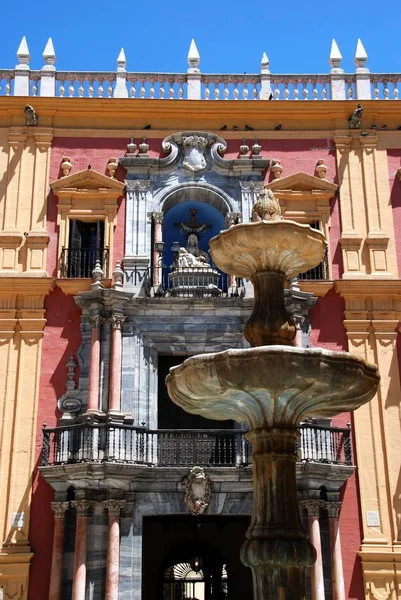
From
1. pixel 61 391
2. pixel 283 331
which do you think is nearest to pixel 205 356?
pixel 283 331

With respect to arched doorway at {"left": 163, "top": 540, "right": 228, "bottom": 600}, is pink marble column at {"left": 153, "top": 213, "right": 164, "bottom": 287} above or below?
above

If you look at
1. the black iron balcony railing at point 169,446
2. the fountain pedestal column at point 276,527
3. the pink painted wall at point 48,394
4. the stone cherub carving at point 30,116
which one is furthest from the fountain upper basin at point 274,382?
the stone cherub carving at point 30,116

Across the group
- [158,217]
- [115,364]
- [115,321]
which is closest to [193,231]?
[158,217]

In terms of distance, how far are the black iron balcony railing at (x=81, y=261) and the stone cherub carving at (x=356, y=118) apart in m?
5.58

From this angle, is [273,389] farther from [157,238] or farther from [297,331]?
[157,238]

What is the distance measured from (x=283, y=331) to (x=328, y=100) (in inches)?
343

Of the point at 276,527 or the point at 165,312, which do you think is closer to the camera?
the point at 276,527

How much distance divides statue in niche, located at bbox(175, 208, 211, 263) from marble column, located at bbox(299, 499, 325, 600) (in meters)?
5.13

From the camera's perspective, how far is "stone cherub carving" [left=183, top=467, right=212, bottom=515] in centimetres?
1289

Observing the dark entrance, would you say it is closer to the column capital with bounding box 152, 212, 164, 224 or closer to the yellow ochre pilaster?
the yellow ochre pilaster

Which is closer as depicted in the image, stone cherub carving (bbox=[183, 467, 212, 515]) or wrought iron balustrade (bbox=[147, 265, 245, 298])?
stone cherub carving (bbox=[183, 467, 212, 515])

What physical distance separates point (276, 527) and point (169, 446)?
5785mm

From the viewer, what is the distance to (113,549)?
490 inches

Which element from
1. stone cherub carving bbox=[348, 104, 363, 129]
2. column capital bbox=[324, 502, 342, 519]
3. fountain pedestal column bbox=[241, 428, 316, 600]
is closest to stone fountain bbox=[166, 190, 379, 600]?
fountain pedestal column bbox=[241, 428, 316, 600]
